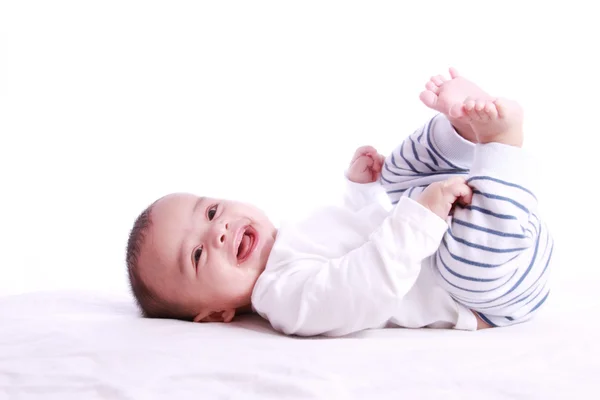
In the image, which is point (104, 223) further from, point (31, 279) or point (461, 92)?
point (461, 92)

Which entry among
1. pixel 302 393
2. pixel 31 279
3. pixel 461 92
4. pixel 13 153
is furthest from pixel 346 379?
pixel 13 153

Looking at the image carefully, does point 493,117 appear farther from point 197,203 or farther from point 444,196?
point 197,203

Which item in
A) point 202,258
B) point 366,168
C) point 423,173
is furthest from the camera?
point 366,168

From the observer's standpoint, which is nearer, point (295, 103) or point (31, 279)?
point (31, 279)

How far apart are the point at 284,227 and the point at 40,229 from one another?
54.8 inches

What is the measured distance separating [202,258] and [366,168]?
0.53 m

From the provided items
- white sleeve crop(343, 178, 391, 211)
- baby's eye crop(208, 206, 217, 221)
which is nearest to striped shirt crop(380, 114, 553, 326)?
white sleeve crop(343, 178, 391, 211)

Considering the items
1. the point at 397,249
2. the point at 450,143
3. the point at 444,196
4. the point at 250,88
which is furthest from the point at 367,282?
the point at 250,88

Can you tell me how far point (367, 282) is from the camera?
1.33 metres

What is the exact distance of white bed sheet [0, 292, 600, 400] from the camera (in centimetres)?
107

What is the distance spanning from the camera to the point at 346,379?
43.3 inches

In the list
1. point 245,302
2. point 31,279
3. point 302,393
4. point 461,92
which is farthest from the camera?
point 31,279

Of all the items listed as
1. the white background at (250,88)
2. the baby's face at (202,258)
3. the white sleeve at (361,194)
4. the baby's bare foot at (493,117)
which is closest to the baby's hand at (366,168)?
the white sleeve at (361,194)

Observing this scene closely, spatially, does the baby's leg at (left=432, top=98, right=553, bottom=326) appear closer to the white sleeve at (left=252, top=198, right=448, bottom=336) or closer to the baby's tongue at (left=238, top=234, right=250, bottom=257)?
the white sleeve at (left=252, top=198, right=448, bottom=336)
